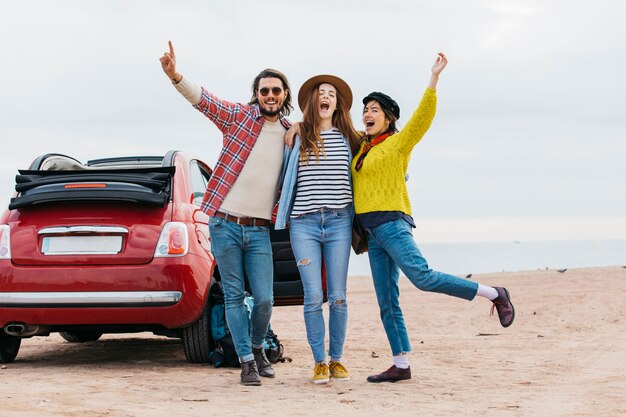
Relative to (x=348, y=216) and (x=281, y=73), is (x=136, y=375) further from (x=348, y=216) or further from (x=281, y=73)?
(x=281, y=73)

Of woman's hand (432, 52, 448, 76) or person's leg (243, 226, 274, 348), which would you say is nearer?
woman's hand (432, 52, 448, 76)

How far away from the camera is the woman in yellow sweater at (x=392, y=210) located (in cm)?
612

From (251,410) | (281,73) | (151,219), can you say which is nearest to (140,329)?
(151,219)

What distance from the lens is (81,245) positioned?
6.76 meters

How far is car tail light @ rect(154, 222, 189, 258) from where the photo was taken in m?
6.71

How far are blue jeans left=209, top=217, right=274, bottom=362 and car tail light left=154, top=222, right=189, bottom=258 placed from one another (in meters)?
0.44

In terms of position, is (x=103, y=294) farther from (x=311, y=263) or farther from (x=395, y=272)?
(x=395, y=272)

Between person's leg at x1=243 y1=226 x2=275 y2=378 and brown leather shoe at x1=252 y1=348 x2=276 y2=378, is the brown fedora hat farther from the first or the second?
brown leather shoe at x1=252 y1=348 x2=276 y2=378

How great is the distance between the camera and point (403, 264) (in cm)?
614

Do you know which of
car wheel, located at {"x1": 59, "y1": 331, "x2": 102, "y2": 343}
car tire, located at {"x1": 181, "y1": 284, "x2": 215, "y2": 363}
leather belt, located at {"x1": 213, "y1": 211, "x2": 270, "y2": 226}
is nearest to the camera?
leather belt, located at {"x1": 213, "y1": 211, "x2": 270, "y2": 226}

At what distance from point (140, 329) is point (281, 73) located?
2301 millimetres

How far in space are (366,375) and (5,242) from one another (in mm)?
3064

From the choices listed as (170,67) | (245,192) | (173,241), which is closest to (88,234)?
(173,241)

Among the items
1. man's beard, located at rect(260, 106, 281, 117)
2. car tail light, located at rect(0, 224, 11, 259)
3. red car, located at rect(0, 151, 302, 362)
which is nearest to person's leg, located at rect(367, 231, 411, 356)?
man's beard, located at rect(260, 106, 281, 117)
